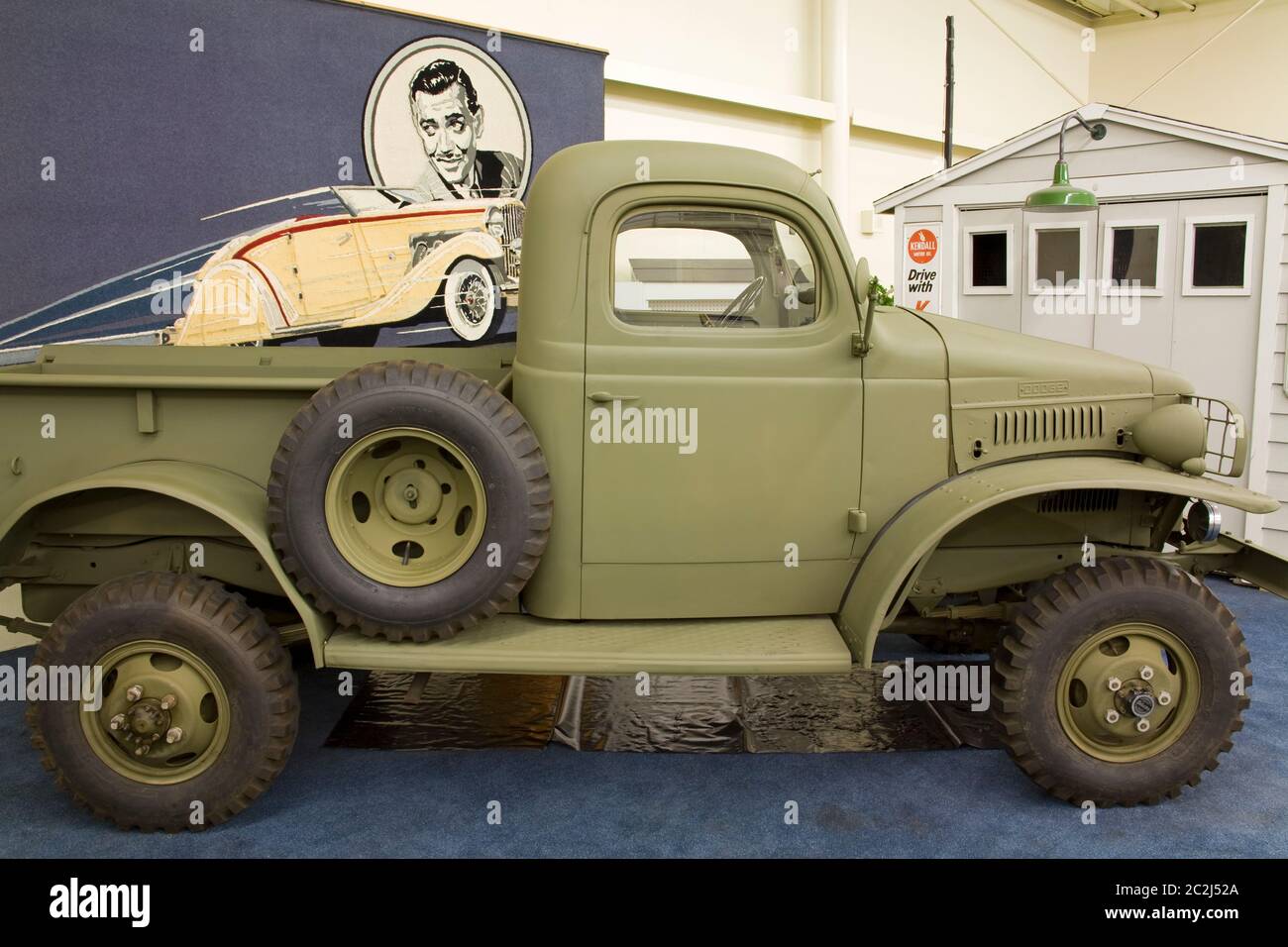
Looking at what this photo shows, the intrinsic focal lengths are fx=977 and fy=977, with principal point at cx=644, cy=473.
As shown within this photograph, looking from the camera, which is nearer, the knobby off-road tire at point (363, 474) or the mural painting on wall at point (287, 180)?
the knobby off-road tire at point (363, 474)

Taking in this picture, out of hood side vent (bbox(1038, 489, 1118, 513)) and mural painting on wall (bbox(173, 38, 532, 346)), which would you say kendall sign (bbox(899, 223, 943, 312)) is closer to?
mural painting on wall (bbox(173, 38, 532, 346))

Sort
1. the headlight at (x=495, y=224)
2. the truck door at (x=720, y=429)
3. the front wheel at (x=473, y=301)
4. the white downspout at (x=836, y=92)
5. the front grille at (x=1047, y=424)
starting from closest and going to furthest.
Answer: the truck door at (x=720, y=429) < the front grille at (x=1047, y=424) < the front wheel at (x=473, y=301) < the headlight at (x=495, y=224) < the white downspout at (x=836, y=92)

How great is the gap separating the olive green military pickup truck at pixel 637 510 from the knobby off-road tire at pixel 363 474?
1cm

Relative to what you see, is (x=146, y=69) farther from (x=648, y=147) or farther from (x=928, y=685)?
(x=928, y=685)

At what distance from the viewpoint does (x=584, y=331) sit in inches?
140

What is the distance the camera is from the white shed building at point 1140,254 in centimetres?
604

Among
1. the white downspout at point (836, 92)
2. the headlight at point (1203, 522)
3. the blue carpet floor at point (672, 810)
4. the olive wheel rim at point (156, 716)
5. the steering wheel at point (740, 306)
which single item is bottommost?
the blue carpet floor at point (672, 810)

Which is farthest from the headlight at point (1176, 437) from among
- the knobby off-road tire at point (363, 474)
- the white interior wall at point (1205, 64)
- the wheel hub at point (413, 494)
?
the white interior wall at point (1205, 64)

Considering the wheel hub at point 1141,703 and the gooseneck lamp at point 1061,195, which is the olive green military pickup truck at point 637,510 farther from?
the gooseneck lamp at point 1061,195

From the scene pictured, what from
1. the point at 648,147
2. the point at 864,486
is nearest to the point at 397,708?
the point at 864,486

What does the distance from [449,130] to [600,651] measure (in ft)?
13.5

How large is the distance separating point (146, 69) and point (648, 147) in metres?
3.20

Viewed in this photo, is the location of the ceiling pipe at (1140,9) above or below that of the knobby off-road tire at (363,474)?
above
